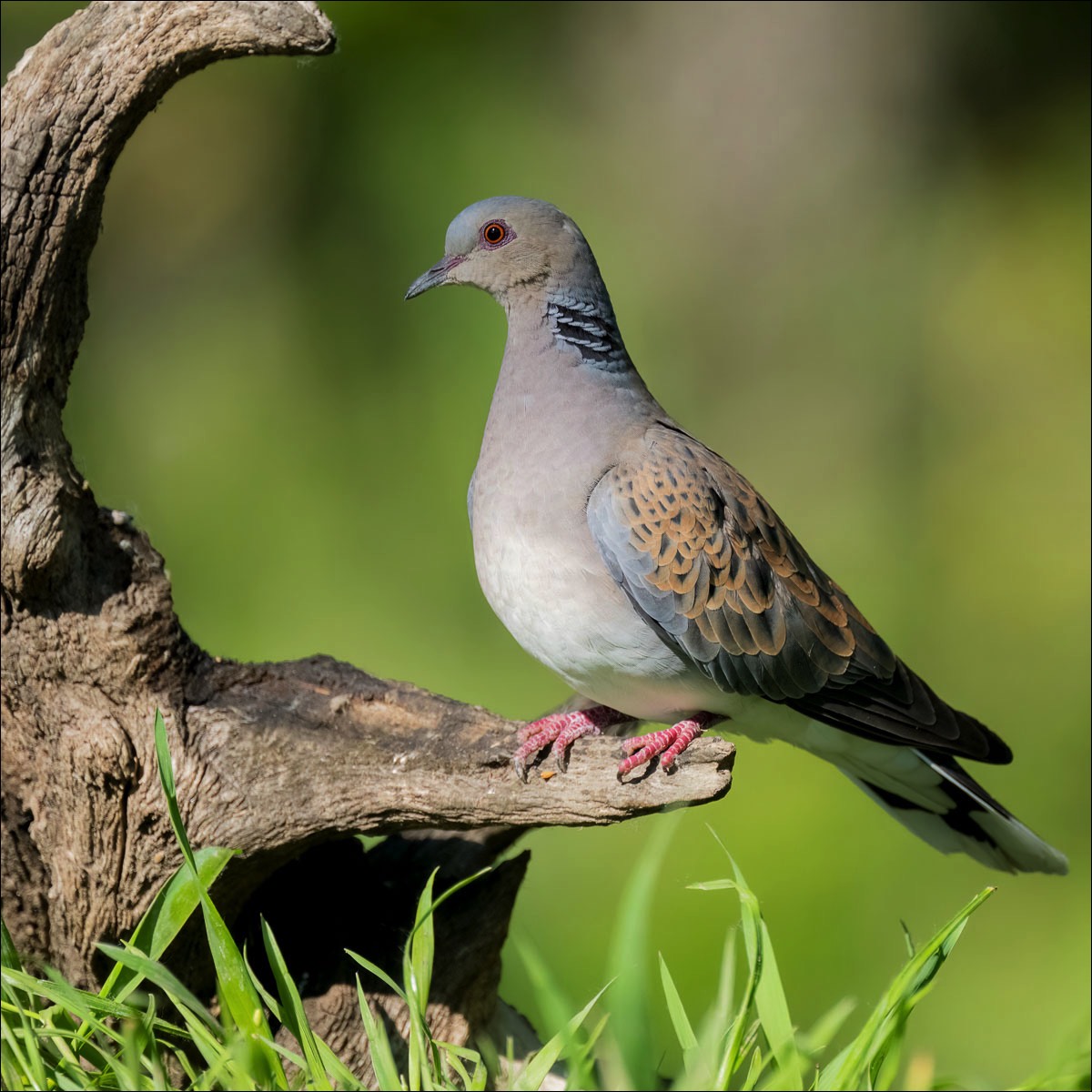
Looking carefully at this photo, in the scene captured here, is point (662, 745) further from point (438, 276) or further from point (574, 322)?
point (438, 276)

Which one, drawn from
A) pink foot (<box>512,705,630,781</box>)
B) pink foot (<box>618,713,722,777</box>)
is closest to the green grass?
pink foot (<box>618,713,722,777</box>)

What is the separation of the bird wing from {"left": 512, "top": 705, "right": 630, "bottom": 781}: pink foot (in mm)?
289

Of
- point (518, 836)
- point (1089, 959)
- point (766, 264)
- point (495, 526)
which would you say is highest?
point (766, 264)

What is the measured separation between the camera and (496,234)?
3068 mm

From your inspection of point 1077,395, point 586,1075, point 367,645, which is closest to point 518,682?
point 367,645

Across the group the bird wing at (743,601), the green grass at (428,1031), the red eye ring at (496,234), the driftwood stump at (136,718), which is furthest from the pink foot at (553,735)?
the red eye ring at (496,234)

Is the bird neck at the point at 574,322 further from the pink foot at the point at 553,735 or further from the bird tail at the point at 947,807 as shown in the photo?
the bird tail at the point at 947,807

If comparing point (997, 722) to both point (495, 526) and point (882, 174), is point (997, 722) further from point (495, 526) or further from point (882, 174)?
point (495, 526)

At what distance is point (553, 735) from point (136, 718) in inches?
34.9

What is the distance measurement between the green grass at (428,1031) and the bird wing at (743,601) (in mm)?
613

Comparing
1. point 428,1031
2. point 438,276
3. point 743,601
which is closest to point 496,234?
point 438,276

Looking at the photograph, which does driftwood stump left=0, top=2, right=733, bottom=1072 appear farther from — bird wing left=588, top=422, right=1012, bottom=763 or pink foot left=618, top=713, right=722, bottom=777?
bird wing left=588, top=422, right=1012, bottom=763

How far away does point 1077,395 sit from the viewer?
7227mm

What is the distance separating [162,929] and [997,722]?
5.10 m
